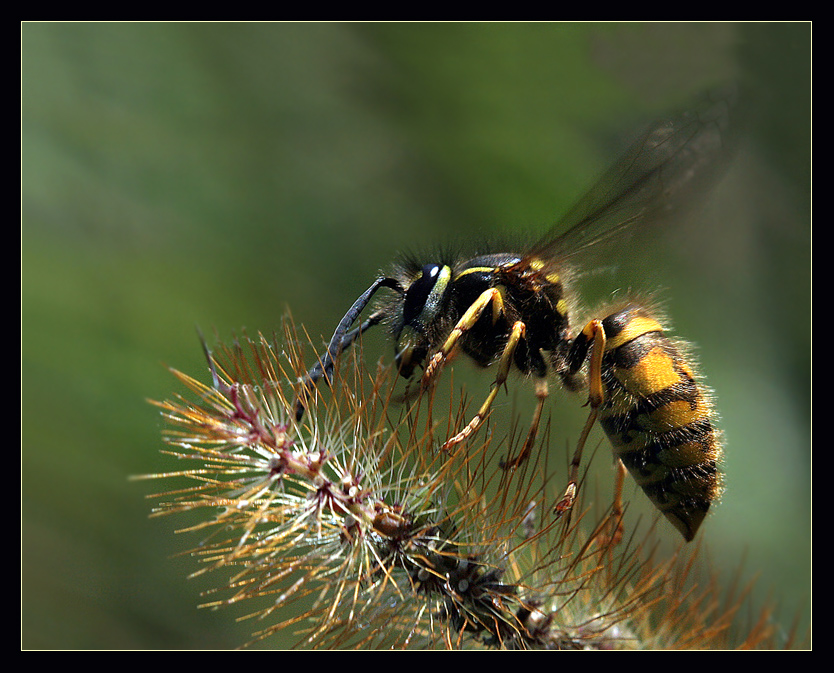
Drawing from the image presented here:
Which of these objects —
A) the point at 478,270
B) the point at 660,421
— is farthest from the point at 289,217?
the point at 660,421

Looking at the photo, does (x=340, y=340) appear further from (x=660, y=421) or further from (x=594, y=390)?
(x=660, y=421)

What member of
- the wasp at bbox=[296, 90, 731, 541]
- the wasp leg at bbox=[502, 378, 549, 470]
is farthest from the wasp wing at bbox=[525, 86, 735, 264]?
the wasp leg at bbox=[502, 378, 549, 470]

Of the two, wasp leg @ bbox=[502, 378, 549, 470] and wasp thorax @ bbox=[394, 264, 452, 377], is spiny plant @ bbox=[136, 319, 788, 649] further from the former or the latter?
wasp thorax @ bbox=[394, 264, 452, 377]

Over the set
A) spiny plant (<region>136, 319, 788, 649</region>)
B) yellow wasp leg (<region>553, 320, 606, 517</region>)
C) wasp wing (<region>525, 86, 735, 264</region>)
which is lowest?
spiny plant (<region>136, 319, 788, 649</region>)

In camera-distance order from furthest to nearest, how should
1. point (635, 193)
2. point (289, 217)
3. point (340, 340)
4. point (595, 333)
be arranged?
1. point (289, 217)
2. point (635, 193)
3. point (595, 333)
4. point (340, 340)

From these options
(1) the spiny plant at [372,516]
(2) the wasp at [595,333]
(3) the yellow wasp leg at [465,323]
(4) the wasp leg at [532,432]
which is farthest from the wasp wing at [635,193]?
(1) the spiny plant at [372,516]

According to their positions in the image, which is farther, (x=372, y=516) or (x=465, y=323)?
(x=465, y=323)

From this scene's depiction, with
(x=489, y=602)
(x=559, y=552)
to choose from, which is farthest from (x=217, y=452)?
(x=559, y=552)
